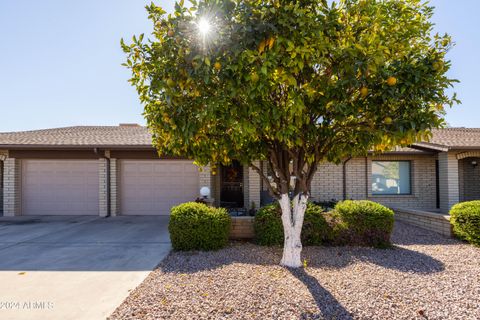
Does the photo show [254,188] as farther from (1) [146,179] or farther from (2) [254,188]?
(1) [146,179]

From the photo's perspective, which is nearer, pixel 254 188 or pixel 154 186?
pixel 254 188

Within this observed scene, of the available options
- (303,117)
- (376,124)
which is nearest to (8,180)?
(303,117)

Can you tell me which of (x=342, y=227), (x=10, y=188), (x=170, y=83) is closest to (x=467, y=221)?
(x=342, y=227)

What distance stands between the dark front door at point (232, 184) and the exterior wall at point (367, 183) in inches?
146

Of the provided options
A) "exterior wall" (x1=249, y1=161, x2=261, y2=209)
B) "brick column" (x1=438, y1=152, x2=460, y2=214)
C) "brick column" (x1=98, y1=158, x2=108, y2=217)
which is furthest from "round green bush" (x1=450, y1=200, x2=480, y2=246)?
"brick column" (x1=98, y1=158, x2=108, y2=217)

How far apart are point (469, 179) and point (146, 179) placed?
14057 mm

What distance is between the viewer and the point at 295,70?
3.28 m

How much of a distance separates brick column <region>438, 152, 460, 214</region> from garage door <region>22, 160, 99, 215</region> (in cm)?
1371

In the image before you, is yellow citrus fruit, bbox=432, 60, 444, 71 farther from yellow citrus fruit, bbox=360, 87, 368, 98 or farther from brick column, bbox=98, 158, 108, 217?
brick column, bbox=98, 158, 108, 217

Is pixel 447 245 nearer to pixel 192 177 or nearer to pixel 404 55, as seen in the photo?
pixel 404 55

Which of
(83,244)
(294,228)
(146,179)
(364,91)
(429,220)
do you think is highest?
(364,91)

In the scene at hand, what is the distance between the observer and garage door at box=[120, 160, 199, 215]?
10828 mm

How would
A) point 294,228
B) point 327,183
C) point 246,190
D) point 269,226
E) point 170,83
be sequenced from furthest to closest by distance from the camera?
1. point 327,183
2. point 246,190
3. point 269,226
4. point 294,228
5. point 170,83

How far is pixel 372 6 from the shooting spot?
3.77 metres
